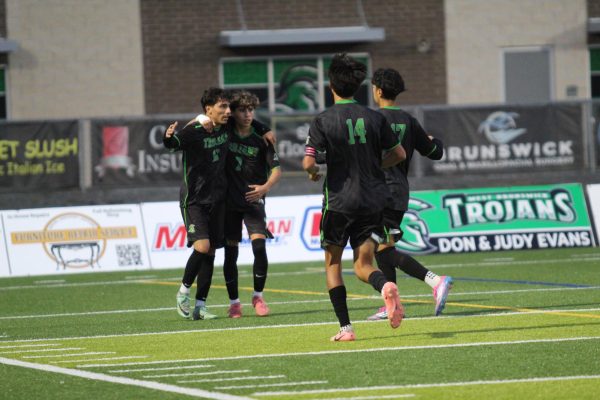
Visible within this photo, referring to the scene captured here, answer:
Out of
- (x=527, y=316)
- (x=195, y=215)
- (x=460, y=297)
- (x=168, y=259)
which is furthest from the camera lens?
(x=168, y=259)

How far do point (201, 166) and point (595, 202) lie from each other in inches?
412

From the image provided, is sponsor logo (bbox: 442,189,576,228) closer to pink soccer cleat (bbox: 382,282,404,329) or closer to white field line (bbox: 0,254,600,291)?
white field line (bbox: 0,254,600,291)

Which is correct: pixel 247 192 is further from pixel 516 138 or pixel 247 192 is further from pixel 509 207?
pixel 516 138

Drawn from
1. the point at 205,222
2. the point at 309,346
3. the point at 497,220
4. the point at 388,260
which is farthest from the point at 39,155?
the point at 309,346

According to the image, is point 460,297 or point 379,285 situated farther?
point 460,297

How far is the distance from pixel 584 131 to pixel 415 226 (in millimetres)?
4363

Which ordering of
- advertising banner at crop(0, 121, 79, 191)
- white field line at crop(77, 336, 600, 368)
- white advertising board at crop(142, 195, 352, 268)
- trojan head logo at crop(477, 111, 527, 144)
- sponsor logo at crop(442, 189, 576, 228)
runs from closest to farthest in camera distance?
white field line at crop(77, 336, 600, 368), white advertising board at crop(142, 195, 352, 268), sponsor logo at crop(442, 189, 576, 228), advertising banner at crop(0, 121, 79, 191), trojan head logo at crop(477, 111, 527, 144)

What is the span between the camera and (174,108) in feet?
99.6

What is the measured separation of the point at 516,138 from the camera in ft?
77.7

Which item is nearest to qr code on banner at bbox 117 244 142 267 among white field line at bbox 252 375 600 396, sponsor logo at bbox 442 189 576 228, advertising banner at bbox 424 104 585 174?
sponsor logo at bbox 442 189 576 228

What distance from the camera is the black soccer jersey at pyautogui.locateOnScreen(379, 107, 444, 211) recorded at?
11.5 m

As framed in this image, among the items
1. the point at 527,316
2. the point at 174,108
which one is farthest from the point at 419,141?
the point at 174,108

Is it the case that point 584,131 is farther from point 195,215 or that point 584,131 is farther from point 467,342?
point 467,342

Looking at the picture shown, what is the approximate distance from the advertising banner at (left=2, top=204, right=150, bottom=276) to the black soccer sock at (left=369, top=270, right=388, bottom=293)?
10655 millimetres
